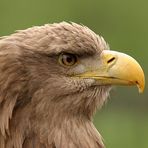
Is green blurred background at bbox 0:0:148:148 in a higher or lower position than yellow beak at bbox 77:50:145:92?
lower

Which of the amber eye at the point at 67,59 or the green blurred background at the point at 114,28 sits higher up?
the amber eye at the point at 67,59

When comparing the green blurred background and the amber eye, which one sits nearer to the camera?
the amber eye

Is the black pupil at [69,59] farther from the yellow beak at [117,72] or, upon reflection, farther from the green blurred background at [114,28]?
the green blurred background at [114,28]

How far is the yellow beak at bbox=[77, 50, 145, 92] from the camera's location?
677 centimetres

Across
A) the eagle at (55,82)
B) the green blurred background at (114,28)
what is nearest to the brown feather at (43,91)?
the eagle at (55,82)

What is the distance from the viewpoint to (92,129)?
6941mm

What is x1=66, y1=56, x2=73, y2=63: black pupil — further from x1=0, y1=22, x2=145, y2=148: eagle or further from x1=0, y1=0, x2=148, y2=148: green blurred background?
x1=0, y1=0, x2=148, y2=148: green blurred background

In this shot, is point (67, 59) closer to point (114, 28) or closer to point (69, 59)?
point (69, 59)

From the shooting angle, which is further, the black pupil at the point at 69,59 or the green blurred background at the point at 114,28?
the green blurred background at the point at 114,28

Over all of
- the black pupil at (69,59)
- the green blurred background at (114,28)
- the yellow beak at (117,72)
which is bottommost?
the green blurred background at (114,28)

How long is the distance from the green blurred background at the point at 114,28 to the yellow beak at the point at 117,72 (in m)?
4.17

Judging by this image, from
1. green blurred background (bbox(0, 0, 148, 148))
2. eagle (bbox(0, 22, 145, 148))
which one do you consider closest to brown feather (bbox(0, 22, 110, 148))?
eagle (bbox(0, 22, 145, 148))

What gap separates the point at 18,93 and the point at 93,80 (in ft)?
1.48

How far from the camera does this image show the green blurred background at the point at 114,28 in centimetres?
1153
